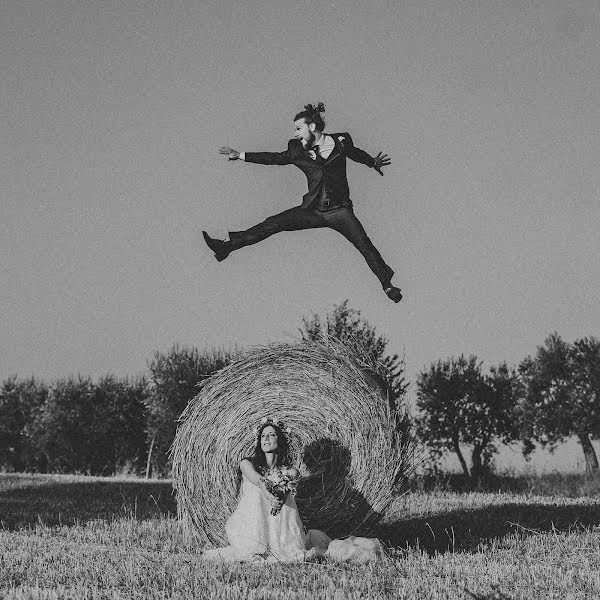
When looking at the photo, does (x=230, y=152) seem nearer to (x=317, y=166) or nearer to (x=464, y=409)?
(x=317, y=166)

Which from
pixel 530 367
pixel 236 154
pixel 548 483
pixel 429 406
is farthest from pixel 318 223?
pixel 530 367

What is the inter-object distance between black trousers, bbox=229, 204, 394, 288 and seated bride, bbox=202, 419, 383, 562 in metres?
2.00

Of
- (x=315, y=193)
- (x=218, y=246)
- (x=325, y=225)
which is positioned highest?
(x=315, y=193)

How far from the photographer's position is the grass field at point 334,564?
6.23 metres

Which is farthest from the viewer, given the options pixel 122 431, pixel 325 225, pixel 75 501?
pixel 122 431

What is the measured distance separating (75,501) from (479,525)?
724cm

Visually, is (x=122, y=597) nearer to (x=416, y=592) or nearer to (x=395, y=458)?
(x=416, y=592)

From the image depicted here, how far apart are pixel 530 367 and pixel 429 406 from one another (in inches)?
141

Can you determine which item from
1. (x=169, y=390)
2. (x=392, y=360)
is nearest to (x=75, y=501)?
(x=392, y=360)

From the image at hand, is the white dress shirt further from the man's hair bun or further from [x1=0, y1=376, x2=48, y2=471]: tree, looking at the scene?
[x1=0, y1=376, x2=48, y2=471]: tree

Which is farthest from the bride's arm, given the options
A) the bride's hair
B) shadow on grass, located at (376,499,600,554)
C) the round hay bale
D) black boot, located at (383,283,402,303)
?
black boot, located at (383,283,402,303)

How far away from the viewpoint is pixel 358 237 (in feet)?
24.5

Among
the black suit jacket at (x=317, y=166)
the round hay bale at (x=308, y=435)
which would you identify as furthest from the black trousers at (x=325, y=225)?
the round hay bale at (x=308, y=435)

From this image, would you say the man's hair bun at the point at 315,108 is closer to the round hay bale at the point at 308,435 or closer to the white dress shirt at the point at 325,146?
the white dress shirt at the point at 325,146
